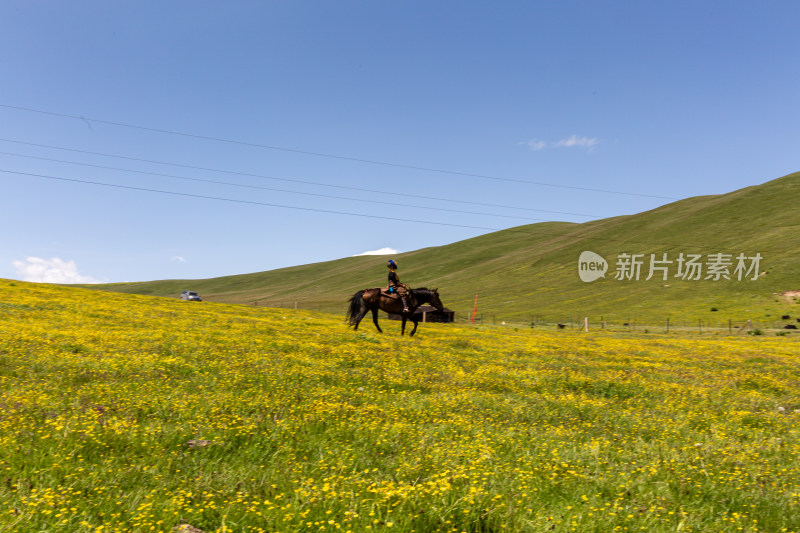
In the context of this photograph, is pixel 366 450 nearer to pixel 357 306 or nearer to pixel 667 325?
pixel 357 306

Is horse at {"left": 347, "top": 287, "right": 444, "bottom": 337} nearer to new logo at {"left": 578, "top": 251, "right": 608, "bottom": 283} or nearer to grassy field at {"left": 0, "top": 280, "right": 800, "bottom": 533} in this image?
grassy field at {"left": 0, "top": 280, "right": 800, "bottom": 533}

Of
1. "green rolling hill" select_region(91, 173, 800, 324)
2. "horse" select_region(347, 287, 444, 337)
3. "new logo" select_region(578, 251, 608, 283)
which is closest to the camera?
"horse" select_region(347, 287, 444, 337)

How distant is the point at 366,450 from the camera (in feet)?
22.4

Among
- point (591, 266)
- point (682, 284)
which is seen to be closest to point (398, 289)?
point (682, 284)

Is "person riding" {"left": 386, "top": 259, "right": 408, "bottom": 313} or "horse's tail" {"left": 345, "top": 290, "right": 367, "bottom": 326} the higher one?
"person riding" {"left": 386, "top": 259, "right": 408, "bottom": 313}

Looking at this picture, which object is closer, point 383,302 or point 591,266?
point 383,302

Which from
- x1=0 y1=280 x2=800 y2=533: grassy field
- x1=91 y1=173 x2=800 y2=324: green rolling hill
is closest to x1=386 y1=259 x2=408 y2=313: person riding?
x1=0 y1=280 x2=800 y2=533: grassy field

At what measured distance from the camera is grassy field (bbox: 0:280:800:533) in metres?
4.69

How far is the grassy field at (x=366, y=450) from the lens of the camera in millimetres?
4691

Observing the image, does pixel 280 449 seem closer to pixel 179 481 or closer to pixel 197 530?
pixel 179 481

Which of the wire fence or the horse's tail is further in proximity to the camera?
the wire fence

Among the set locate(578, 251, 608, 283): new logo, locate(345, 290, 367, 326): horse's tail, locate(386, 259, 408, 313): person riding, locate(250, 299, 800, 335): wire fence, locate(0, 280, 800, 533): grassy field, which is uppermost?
locate(578, 251, 608, 283): new logo

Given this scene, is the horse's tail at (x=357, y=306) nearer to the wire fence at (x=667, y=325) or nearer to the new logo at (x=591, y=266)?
the wire fence at (x=667, y=325)

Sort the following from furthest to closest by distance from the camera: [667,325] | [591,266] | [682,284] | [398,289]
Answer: [591,266]
[682,284]
[667,325]
[398,289]
